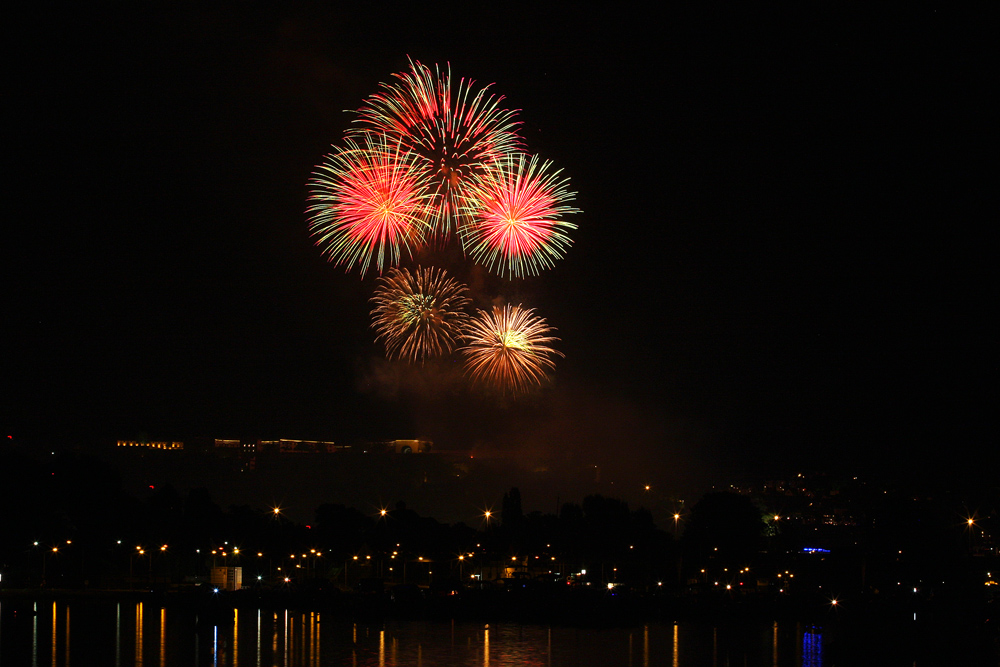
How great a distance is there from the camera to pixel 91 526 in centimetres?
5975

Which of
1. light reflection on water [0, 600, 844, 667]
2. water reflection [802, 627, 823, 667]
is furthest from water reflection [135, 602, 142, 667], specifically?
water reflection [802, 627, 823, 667]

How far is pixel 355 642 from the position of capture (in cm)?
2498

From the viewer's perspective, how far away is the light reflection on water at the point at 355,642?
21.2 m

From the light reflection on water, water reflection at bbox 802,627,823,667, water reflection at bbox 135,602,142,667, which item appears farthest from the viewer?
water reflection at bbox 802,627,823,667

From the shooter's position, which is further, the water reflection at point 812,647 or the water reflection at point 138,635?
the water reflection at point 812,647

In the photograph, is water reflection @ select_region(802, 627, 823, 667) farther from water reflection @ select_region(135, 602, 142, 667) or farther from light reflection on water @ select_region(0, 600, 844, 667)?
water reflection @ select_region(135, 602, 142, 667)

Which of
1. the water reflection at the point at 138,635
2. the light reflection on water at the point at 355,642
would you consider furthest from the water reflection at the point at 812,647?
the water reflection at the point at 138,635

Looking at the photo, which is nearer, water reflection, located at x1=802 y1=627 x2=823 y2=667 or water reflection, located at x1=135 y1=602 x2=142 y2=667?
water reflection, located at x1=135 y1=602 x2=142 y2=667

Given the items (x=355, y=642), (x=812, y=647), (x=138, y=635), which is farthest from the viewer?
(x=812, y=647)

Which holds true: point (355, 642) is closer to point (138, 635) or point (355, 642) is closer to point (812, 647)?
point (138, 635)

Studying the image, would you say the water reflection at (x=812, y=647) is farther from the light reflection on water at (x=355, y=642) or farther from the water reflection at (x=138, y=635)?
the water reflection at (x=138, y=635)

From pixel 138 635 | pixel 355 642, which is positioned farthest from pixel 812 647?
pixel 138 635

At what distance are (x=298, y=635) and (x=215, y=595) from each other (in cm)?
787

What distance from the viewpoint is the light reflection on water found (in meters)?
21.2
